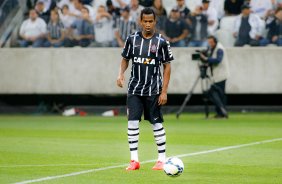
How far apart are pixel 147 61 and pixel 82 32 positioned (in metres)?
15.6

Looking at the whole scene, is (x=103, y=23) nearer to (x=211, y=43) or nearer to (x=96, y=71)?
(x=96, y=71)

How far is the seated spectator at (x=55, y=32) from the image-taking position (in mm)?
27469

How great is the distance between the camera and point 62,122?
23266mm

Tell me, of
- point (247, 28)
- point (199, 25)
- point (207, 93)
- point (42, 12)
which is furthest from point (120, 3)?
point (207, 93)

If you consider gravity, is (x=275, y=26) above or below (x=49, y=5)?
below

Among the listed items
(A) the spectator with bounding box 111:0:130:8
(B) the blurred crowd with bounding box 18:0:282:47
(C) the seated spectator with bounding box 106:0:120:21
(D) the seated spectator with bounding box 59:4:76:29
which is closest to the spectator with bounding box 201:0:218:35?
(B) the blurred crowd with bounding box 18:0:282:47

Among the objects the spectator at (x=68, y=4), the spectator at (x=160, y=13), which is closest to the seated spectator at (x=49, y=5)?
the spectator at (x=68, y=4)

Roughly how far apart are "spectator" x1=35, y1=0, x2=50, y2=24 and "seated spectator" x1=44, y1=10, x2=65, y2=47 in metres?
0.19

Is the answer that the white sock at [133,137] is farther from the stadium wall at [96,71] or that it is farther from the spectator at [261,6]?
the stadium wall at [96,71]

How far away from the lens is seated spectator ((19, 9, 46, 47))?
2766 cm

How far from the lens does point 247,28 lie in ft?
83.2

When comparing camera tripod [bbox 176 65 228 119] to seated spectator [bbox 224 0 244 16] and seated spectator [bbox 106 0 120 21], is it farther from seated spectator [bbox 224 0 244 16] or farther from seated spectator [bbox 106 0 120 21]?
seated spectator [bbox 106 0 120 21]

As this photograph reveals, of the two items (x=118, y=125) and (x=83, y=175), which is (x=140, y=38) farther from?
(x=118, y=125)

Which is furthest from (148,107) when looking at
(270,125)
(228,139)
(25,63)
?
(25,63)
